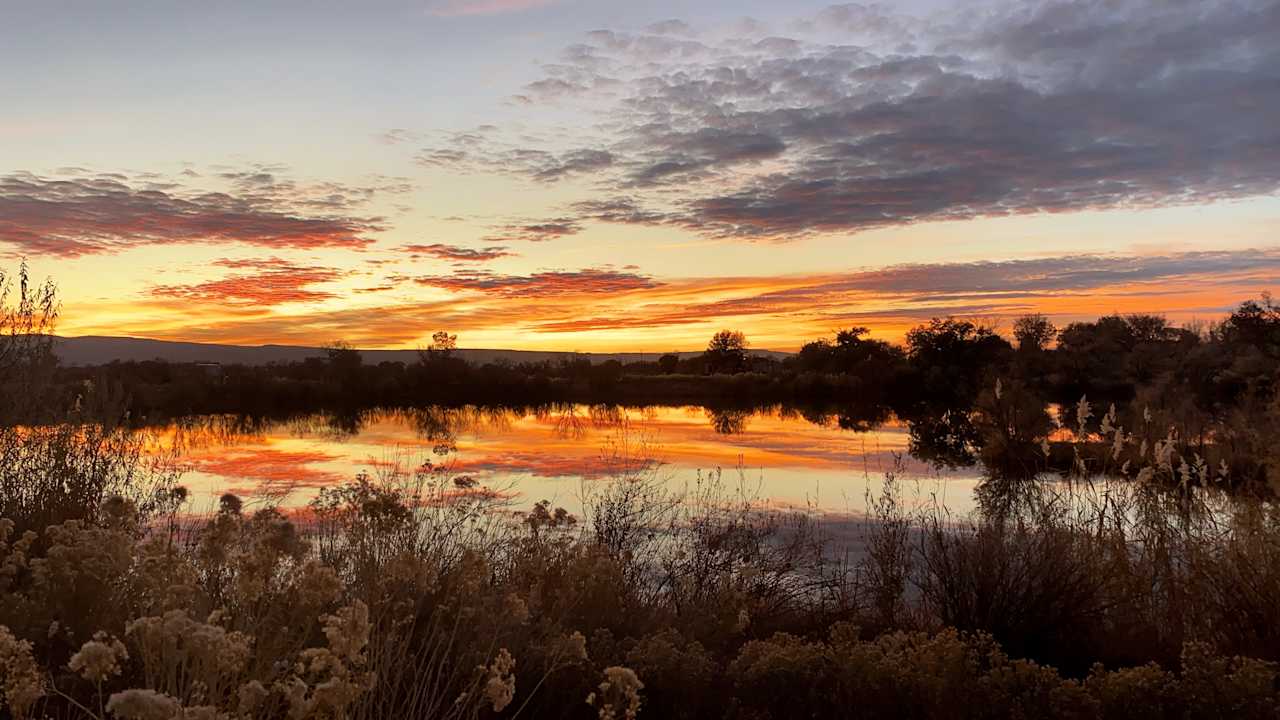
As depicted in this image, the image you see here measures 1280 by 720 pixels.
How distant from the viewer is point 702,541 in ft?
31.6

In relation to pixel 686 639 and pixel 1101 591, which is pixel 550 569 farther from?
pixel 1101 591

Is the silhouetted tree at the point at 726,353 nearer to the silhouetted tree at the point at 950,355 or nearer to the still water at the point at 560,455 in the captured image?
the silhouetted tree at the point at 950,355

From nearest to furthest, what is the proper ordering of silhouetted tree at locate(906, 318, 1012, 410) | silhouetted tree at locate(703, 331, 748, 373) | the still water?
the still water < silhouetted tree at locate(906, 318, 1012, 410) < silhouetted tree at locate(703, 331, 748, 373)

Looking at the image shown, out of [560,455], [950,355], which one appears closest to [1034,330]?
[950,355]

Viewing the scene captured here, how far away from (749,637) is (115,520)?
4774mm

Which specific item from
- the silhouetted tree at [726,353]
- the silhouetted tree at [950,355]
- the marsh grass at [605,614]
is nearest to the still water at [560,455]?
the marsh grass at [605,614]

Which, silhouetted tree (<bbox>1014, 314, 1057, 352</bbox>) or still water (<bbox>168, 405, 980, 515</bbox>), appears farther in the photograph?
silhouetted tree (<bbox>1014, 314, 1057, 352</bbox>)

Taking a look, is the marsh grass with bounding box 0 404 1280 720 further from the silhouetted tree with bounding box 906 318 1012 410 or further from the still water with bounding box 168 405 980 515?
the silhouetted tree with bounding box 906 318 1012 410

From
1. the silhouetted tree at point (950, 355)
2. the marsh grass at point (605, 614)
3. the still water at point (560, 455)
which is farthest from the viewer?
the silhouetted tree at point (950, 355)

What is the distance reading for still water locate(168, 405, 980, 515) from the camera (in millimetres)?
16109

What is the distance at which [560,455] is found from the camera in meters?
22.3

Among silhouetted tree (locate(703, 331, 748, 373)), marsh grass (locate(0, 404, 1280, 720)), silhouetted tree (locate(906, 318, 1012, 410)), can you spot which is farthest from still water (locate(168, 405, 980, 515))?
silhouetted tree (locate(703, 331, 748, 373))

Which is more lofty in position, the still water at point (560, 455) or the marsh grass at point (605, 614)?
the marsh grass at point (605, 614)

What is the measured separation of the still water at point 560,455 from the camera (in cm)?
1611
